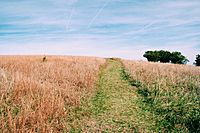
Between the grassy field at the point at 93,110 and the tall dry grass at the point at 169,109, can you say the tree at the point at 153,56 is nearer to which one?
the tall dry grass at the point at 169,109

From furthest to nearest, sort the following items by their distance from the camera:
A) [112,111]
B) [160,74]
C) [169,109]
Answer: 1. [160,74]
2. [169,109]
3. [112,111]

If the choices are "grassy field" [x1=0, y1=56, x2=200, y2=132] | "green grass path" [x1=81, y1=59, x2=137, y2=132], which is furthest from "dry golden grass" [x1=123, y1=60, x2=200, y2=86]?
"grassy field" [x1=0, y1=56, x2=200, y2=132]

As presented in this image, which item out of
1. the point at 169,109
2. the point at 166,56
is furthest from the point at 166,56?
the point at 169,109

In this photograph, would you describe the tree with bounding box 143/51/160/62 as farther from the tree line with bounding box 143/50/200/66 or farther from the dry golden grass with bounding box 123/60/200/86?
the dry golden grass with bounding box 123/60/200/86

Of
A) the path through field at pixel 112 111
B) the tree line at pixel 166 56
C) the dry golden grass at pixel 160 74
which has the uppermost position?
the tree line at pixel 166 56

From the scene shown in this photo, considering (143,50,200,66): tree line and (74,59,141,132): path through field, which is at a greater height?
(143,50,200,66): tree line

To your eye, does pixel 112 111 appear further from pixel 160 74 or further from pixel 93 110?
pixel 160 74

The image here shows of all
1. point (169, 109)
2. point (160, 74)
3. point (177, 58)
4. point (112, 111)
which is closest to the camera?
point (112, 111)

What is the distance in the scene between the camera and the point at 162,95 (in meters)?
9.91

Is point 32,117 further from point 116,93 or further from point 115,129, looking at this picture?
point 116,93


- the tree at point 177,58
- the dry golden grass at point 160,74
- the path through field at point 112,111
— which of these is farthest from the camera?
the tree at point 177,58

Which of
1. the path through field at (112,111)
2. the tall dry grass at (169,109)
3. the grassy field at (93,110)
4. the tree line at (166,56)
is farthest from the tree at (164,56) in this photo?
the grassy field at (93,110)

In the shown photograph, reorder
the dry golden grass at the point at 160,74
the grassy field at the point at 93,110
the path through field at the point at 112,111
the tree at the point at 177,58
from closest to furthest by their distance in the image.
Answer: the grassy field at the point at 93,110 < the path through field at the point at 112,111 < the dry golden grass at the point at 160,74 < the tree at the point at 177,58

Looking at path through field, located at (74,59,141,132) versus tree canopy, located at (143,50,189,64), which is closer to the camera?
path through field, located at (74,59,141,132)
